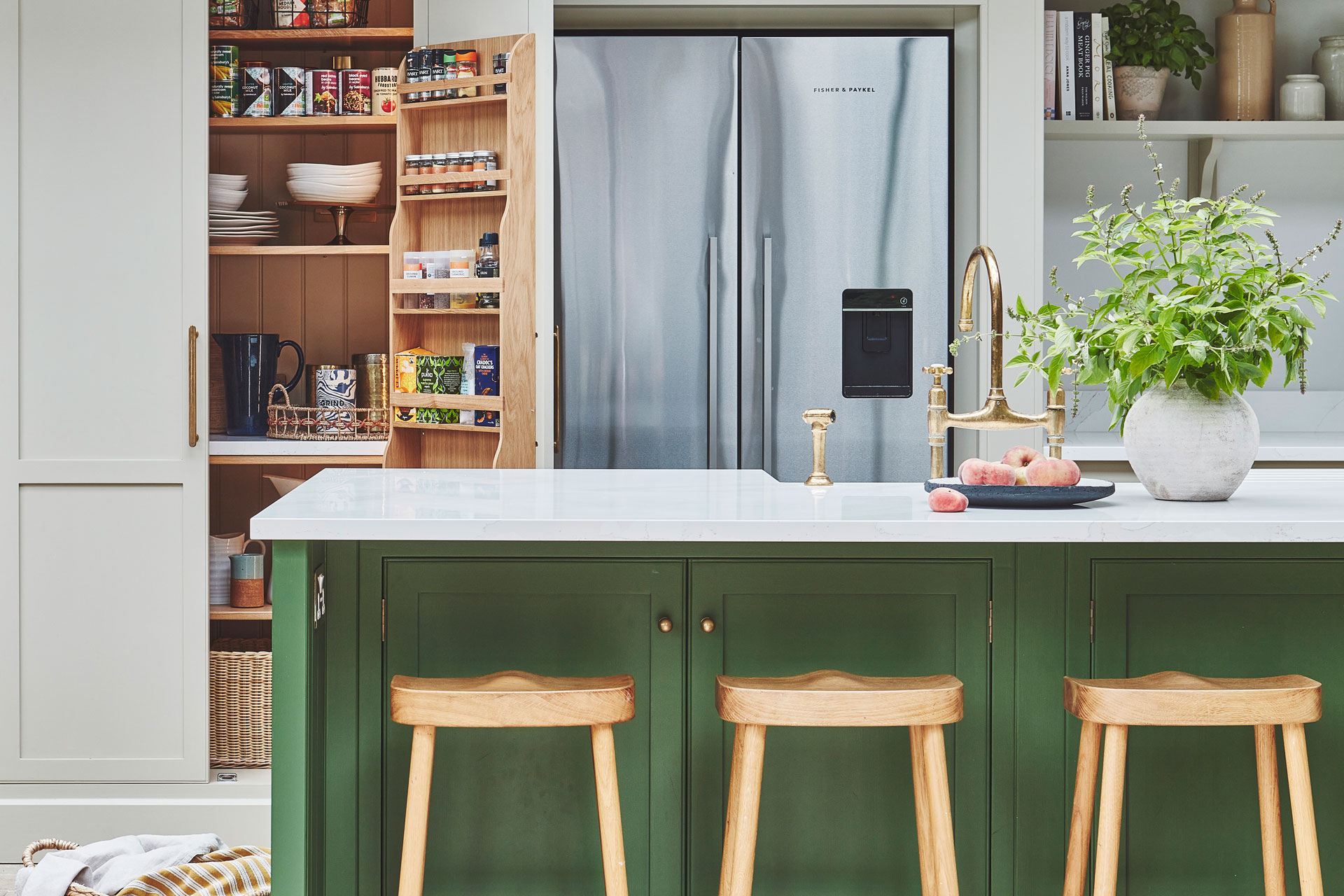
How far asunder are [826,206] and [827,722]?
69.7 inches

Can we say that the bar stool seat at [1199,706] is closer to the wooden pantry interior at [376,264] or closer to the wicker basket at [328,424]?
the wooden pantry interior at [376,264]

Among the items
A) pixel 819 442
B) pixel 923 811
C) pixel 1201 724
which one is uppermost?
pixel 819 442

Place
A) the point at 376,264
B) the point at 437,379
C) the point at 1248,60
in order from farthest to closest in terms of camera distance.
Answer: the point at 376,264
the point at 1248,60
the point at 437,379

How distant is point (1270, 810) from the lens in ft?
5.07

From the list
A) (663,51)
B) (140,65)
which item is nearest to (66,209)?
(140,65)

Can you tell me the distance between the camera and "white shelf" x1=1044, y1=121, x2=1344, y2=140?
3139 mm

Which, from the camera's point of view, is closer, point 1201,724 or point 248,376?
point 1201,724

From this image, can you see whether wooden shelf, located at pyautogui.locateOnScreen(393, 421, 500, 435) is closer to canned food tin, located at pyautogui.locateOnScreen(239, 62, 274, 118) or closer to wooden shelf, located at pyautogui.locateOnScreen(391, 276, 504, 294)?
wooden shelf, located at pyautogui.locateOnScreen(391, 276, 504, 294)

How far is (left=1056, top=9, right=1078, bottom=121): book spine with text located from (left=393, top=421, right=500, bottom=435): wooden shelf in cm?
181

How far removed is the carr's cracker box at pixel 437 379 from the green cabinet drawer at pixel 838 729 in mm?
1328

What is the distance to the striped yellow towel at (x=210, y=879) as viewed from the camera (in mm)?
2043

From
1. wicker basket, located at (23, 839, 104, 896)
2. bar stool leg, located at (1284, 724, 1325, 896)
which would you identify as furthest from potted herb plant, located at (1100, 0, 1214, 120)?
wicker basket, located at (23, 839, 104, 896)

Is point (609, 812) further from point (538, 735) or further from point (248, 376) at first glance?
point (248, 376)

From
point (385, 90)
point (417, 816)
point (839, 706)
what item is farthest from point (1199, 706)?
point (385, 90)
